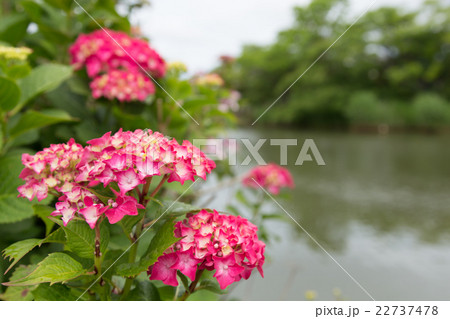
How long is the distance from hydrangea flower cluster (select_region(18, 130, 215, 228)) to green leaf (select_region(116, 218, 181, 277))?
0.04 meters

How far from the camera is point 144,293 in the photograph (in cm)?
50

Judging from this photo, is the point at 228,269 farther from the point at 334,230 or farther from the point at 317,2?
the point at 317,2

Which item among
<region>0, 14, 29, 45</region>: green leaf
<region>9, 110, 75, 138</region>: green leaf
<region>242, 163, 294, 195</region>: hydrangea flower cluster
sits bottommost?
<region>9, 110, 75, 138</region>: green leaf

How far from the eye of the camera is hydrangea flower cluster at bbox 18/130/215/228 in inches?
15.8

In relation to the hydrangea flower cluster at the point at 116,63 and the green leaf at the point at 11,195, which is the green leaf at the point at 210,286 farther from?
the hydrangea flower cluster at the point at 116,63

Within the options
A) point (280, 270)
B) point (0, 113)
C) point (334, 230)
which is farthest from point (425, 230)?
point (0, 113)

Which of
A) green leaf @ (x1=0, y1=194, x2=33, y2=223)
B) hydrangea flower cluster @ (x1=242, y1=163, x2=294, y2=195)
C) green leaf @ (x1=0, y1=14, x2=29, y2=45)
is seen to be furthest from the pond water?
green leaf @ (x1=0, y1=14, x2=29, y2=45)

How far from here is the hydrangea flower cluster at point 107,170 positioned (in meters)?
0.40

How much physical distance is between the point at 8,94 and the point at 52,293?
0.48 meters

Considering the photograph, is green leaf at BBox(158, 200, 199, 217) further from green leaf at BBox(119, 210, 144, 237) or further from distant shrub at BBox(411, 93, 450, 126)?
distant shrub at BBox(411, 93, 450, 126)

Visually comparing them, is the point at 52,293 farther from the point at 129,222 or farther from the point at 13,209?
the point at 13,209

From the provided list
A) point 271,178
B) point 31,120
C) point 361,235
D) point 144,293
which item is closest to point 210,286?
point 144,293

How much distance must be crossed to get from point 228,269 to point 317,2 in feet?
35.5
